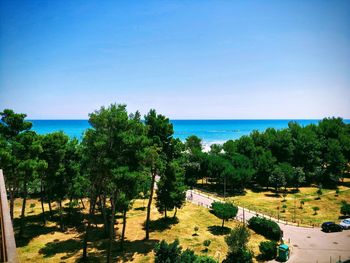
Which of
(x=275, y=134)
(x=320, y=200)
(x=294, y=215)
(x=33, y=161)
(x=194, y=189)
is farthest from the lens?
(x=275, y=134)

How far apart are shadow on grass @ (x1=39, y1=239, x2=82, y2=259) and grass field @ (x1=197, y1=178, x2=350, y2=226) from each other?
33.1 meters

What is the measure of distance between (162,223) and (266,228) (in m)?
15.8

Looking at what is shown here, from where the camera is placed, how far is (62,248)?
31031mm

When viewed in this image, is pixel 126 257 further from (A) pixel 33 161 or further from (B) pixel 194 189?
(B) pixel 194 189

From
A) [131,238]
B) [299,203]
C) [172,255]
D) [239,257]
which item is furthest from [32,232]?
[299,203]

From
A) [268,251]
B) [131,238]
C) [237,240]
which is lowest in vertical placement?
[131,238]

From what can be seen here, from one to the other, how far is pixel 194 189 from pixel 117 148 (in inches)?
1787

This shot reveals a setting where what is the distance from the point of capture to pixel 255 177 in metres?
72.9

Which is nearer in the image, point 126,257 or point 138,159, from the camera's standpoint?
point 138,159

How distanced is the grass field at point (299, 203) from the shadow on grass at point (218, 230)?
12.5m

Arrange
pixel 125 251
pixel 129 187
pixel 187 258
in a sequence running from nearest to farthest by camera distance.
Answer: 1. pixel 187 258
2. pixel 129 187
3. pixel 125 251

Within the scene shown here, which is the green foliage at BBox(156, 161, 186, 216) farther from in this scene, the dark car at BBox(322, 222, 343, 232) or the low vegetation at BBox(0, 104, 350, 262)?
the dark car at BBox(322, 222, 343, 232)

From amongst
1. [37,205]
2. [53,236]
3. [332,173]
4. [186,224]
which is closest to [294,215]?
[186,224]

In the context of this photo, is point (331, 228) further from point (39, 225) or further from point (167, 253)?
point (39, 225)
